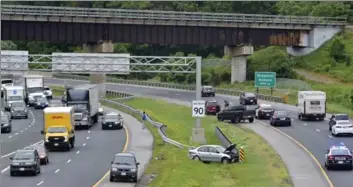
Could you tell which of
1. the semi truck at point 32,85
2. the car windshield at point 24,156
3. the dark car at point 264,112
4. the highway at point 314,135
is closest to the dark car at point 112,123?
the highway at point 314,135

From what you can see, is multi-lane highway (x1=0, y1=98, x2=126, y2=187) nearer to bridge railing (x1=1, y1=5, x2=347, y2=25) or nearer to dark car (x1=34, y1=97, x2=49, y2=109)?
dark car (x1=34, y1=97, x2=49, y2=109)

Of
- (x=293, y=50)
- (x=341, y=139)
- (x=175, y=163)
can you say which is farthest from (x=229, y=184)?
(x=293, y=50)

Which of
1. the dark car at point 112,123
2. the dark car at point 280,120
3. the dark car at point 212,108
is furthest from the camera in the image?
the dark car at point 212,108

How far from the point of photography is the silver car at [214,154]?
51969mm

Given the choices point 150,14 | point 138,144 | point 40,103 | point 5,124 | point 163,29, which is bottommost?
point 138,144

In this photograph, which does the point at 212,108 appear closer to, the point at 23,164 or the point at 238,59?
the point at 238,59

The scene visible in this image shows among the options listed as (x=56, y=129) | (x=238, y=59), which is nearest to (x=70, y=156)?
(x=56, y=129)

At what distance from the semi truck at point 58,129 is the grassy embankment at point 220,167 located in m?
6.00

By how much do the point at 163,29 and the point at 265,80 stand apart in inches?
601

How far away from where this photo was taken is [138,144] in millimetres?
64000

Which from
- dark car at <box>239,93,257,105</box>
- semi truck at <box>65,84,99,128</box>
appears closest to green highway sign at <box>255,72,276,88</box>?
dark car at <box>239,93,257,105</box>

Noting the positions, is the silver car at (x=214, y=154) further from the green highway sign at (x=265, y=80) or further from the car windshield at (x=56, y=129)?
the green highway sign at (x=265, y=80)

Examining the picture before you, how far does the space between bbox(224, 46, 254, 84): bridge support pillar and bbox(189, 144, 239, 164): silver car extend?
6808 centimetres

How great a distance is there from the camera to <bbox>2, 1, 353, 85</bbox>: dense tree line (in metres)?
131
